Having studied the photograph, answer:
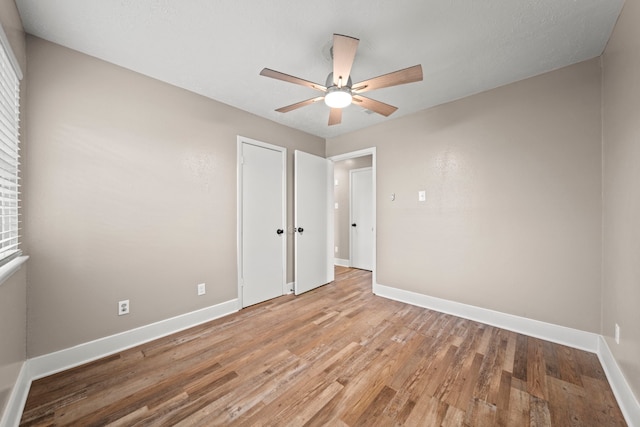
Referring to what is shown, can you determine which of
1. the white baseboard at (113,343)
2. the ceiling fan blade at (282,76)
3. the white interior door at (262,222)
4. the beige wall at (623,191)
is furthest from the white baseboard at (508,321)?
the ceiling fan blade at (282,76)

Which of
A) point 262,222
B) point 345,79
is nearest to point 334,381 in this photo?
point 262,222

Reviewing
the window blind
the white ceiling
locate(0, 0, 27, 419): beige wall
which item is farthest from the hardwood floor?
the white ceiling

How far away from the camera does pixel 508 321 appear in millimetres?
2439

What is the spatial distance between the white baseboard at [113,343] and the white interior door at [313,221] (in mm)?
1299

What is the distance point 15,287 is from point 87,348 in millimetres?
764

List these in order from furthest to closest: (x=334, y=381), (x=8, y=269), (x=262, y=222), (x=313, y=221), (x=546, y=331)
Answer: (x=313, y=221)
(x=262, y=222)
(x=546, y=331)
(x=334, y=381)
(x=8, y=269)

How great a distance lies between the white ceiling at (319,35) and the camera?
1.54 m

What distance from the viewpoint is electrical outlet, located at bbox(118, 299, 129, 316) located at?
6.94 feet

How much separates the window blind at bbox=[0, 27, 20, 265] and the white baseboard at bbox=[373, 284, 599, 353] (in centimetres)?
357

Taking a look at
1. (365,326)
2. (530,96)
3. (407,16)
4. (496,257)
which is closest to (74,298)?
(365,326)

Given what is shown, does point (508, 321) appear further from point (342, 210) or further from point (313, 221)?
point (342, 210)

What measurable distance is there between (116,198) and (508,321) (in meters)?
3.90

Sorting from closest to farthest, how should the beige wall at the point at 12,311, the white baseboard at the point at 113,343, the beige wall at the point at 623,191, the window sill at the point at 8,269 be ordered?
the window sill at the point at 8,269 < the beige wall at the point at 12,311 < the beige wall at the point at 623,191 < the white baseboard at the point at 113,343

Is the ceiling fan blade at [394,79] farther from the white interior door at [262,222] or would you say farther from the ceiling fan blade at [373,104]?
the white interior door at [262,222]
